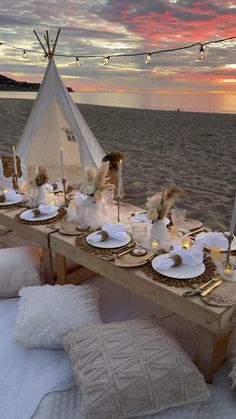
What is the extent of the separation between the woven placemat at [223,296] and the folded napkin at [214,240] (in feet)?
1.19

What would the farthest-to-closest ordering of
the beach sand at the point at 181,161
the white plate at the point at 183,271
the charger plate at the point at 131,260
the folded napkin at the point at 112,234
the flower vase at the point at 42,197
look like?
1. the beach sand at the point at 181,161
2. the flower vase at the point at 42,197
3. the folded napkin at the point at 112,234
4. the charger plate at the point at 131,260
5. the white plate at the point at 183,271

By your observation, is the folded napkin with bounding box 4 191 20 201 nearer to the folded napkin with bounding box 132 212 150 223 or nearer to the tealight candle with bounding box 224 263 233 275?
the folded napkin with bounding box 132 212 150 223

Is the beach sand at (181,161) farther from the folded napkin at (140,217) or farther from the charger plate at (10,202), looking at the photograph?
the charger plate at (10,202)

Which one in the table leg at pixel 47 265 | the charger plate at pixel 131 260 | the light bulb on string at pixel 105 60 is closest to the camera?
the charger plate at pixel 131 260

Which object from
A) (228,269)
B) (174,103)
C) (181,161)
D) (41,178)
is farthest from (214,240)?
(174,103)

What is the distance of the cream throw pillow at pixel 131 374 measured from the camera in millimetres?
1387

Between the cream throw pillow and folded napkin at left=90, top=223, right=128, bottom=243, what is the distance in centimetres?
59

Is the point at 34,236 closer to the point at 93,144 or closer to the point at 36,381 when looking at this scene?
the point at 36,381

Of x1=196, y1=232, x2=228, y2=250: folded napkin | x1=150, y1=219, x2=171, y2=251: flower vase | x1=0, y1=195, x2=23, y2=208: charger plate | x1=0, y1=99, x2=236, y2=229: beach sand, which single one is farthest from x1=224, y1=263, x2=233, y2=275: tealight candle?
x1=0, y1=99, x2=236, y2=229: beach sand

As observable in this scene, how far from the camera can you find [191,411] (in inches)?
58.0

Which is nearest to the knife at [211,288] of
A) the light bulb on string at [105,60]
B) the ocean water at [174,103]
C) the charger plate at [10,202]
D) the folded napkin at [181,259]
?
the folded napkin at [181,259]

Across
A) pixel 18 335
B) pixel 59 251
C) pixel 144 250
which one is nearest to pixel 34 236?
pixel 59 251

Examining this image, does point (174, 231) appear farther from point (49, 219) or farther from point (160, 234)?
point (49, 219)

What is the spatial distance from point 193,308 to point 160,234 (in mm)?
556
